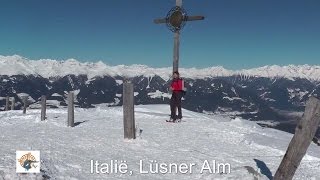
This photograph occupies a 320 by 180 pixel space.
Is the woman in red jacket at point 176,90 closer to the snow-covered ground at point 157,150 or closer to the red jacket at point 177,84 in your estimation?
the red jacket at point 177,84

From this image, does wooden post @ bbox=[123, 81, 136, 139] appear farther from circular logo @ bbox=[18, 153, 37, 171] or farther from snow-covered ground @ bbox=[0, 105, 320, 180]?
circular logo @ bbox=[18, 153, 37, 171]

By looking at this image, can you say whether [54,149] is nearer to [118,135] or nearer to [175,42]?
[118,135]

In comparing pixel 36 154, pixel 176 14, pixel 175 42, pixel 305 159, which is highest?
pixel 176 14

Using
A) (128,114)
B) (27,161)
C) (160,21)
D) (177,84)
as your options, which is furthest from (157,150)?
(160,21)

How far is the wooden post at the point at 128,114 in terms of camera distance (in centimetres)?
1727

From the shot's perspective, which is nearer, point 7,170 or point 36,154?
point 7,170

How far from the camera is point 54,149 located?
13.2 m

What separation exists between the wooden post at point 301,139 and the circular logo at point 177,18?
59.4 ft

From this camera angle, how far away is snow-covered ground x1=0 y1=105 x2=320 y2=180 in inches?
445

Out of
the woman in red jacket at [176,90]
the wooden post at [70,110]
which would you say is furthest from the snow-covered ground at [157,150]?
the woman in red jacket at [176,90]

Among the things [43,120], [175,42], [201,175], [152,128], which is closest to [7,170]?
[201,175]

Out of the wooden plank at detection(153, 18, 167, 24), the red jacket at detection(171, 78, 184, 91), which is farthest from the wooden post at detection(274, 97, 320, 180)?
the wooden plank at detection(153, 18, 167, 24)

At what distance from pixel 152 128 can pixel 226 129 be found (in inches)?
148

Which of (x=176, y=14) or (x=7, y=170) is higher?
(x=176, y=14)
